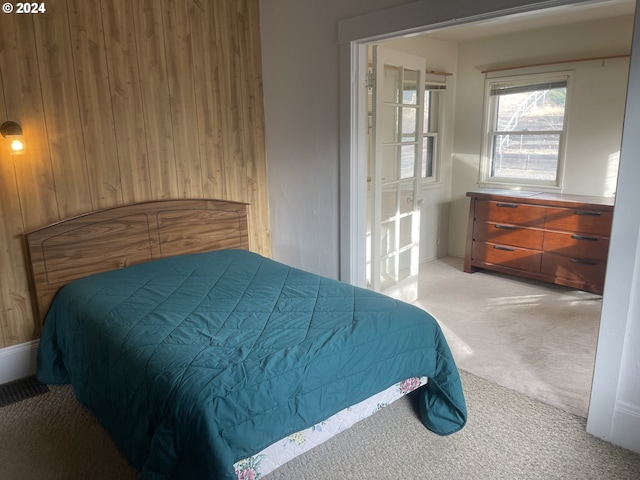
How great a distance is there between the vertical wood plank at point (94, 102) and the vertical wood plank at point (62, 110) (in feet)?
0.11

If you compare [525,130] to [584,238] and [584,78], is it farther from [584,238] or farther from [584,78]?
[584,238]

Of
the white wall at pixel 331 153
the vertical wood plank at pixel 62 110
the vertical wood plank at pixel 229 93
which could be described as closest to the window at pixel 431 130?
the white wall at pixel 331 153

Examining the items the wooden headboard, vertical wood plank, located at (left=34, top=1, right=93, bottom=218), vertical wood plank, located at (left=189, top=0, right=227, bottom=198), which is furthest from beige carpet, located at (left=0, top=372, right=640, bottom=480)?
vertical wood plank, located at (left=189, top=0, right=227, bottom=198)

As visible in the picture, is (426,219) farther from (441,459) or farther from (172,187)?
(441,459)

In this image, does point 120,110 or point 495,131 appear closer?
point 120,110

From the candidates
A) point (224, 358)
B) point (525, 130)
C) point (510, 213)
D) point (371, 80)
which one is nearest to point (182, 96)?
point (371, 80)

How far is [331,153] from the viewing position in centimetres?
314

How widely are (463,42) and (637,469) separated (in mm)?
4258

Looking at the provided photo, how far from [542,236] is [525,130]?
46.2 inches

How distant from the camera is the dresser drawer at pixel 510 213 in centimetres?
421

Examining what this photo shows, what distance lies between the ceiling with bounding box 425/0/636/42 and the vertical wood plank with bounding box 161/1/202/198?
5.86ft

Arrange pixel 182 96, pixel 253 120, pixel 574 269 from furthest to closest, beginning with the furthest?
pixel 574 269 → pixel 253 120 → pixel 182 96

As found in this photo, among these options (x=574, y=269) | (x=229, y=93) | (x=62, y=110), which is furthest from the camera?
(x=574, y=269)

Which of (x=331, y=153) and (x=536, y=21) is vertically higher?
(x=536, y=21)
